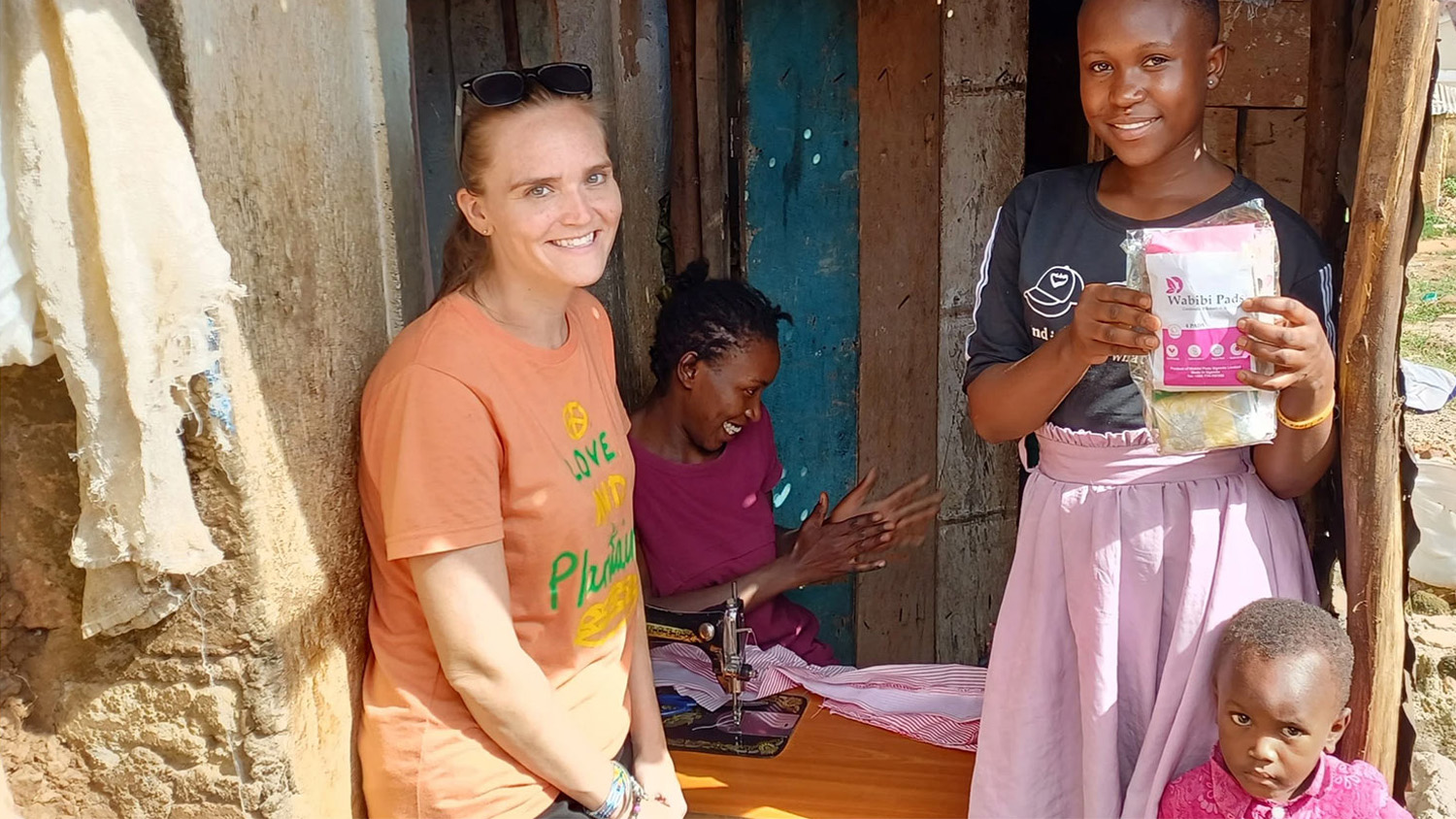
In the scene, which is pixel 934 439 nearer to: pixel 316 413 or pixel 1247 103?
pixel 1247 103

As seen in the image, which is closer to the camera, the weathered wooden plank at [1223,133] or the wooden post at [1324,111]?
the wooden post at [1324,111]

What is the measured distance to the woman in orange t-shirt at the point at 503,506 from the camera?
1.98 m

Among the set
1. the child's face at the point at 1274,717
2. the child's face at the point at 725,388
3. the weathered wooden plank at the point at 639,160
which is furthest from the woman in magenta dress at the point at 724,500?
the child's face at the point at 1274,717

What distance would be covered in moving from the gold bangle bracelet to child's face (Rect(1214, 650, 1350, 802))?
1.25 ft

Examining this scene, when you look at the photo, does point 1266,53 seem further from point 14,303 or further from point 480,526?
point 14,303

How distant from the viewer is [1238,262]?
6.00 feet

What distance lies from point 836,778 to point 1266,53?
2042 mm

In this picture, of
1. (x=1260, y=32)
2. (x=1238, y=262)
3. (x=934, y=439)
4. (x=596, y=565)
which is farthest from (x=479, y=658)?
(x=1260, y=32)

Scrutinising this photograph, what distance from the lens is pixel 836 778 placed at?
8.68 feet

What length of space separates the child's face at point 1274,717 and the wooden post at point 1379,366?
121mm

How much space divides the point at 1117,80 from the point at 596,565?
1.20 meters

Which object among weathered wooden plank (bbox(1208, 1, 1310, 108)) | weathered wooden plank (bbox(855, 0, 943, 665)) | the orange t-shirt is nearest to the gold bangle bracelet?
the orange t-shirt

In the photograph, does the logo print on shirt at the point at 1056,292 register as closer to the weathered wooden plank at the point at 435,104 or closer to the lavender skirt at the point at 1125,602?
→ the lavender skirt at the point at 1125,602

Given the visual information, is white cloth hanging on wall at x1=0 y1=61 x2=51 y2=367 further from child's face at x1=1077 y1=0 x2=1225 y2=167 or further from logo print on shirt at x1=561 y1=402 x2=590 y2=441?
child's face at x1=1077 y1=0 x2=1225 y2=167
